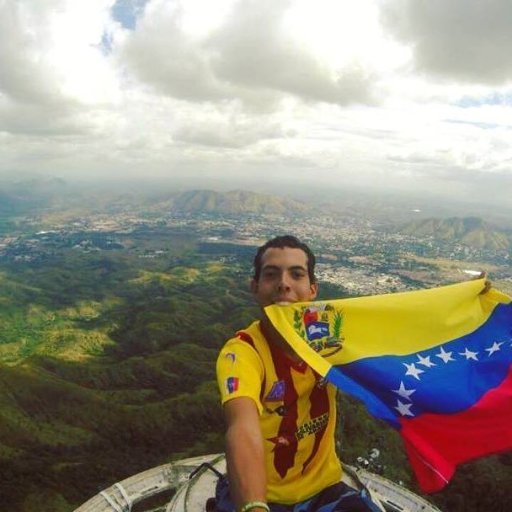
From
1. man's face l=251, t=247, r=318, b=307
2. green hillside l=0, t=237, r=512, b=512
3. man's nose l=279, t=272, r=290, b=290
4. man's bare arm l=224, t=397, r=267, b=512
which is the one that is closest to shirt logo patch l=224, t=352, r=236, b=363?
man's bare arm l=224, t=397, r=267, b=512

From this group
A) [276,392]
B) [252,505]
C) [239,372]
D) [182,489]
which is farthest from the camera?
[182,489]

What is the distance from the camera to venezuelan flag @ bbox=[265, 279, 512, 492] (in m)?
8.29

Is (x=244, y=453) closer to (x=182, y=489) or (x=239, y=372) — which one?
(x=239, y=372)

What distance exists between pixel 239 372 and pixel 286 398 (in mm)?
1127

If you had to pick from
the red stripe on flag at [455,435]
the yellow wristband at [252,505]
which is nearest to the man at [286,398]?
the yellow wristband at [252,505]

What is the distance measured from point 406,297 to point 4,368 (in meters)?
147

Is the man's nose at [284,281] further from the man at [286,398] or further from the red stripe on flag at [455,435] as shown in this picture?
the red stripe on flag at [455,435]

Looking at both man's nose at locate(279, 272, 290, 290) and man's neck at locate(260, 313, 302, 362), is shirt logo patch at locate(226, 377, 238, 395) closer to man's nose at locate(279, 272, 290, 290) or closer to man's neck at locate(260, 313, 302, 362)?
man's neck at locate(260, 313, 302, 362)

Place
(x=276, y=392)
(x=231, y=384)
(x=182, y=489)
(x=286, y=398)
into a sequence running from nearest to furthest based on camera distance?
(x=231, y=384), (x=276, y=392), (x=286, y=398), (x=182, y=489)

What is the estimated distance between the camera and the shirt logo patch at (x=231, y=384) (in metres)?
5.93

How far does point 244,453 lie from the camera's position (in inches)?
208

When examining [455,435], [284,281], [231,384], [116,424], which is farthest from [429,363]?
[116,424]

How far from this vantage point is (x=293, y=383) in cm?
705

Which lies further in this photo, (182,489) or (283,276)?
(182,489)
